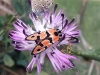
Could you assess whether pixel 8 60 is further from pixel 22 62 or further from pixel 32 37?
pixel 32 37

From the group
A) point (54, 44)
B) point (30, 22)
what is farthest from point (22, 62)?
point (54, 44)

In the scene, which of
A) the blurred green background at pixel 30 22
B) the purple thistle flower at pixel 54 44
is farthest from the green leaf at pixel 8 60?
the purple thistle flower at pixel 54 44

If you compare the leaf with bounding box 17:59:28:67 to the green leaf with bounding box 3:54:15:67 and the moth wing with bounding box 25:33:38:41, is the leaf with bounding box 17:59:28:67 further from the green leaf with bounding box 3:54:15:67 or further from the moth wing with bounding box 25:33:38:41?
the moth wing with bounding box 25:33:38:41

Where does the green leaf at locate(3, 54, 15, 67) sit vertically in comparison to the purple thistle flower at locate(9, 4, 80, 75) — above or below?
below

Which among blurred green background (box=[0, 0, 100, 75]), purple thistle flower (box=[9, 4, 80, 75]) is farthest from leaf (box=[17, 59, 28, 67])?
purple thistle flower (box=[9, 4, 80, 75])

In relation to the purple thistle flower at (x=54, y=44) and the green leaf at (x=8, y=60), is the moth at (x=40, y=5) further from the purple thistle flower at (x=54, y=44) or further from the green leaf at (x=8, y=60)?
the green leaf at (x=8, y=60)

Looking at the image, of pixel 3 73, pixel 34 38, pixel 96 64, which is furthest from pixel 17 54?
pixel 34 38

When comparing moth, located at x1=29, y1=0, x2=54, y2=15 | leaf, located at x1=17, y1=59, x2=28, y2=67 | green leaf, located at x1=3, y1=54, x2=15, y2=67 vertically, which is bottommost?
leaf, located at x1=17, y1=59, x2=28, y2=67
